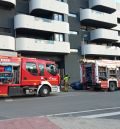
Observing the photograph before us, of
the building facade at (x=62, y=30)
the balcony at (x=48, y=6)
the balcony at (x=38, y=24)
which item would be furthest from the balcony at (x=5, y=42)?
the balcony at (x=48, y=6)

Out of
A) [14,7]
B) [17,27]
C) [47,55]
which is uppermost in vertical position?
[14,7]

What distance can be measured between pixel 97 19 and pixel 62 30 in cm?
700

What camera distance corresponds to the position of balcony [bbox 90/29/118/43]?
139 feet

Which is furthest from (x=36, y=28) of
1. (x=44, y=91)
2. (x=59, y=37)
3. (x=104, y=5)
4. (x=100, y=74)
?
(x=44, y=91)

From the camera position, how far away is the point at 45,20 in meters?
36.1

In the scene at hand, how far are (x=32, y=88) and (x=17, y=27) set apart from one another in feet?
43.2

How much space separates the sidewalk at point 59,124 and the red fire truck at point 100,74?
58.1ft

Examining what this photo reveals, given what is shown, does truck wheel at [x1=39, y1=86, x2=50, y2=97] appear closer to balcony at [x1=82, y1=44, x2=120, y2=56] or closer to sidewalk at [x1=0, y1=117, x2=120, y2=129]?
sidewalk at [x1=0, y1=117, x2=120, y2=129]

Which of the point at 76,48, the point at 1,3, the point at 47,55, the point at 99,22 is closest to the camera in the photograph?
the point at 1,3

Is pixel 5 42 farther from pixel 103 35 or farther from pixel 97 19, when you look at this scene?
pixel 103 35

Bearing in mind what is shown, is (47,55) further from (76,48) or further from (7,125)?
(7,125)

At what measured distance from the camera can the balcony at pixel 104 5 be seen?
43.3 meters

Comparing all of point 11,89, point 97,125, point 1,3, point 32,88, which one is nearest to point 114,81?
point 32,88

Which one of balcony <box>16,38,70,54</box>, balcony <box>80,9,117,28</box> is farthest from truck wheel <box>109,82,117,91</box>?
balcony <box>80,9,117,28</box>
